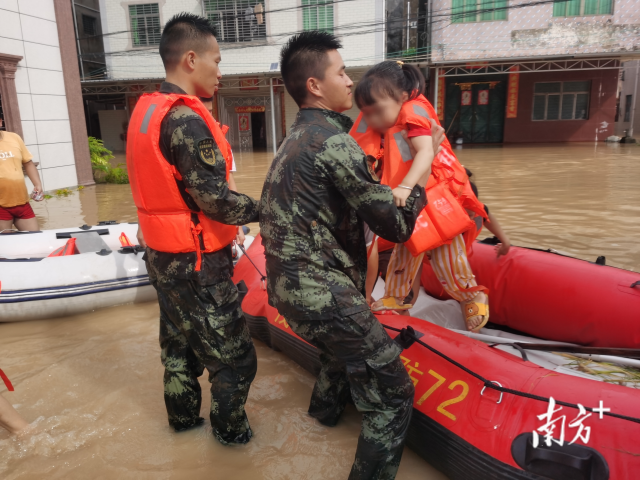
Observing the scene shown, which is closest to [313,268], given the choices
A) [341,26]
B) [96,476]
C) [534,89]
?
[96,476]

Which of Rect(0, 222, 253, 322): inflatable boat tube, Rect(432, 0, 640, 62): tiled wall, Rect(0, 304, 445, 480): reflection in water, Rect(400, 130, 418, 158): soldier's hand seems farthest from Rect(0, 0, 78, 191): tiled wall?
Rect(432, 0, 640, 62): tiled wall

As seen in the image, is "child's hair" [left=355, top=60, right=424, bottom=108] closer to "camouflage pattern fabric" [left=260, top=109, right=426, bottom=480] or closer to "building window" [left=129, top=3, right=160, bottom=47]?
"camouflage pattern fabric" [left=260, top=109, right=426, bottom=480]

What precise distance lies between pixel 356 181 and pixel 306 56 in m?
0.51

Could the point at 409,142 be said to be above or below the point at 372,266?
above

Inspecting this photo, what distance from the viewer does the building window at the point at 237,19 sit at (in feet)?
58.1

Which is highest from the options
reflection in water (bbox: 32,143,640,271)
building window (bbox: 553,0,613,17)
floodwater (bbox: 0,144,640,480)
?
building window (bbox: 553,0,613,17)

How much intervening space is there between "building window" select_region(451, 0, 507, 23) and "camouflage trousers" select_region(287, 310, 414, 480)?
1695 cm

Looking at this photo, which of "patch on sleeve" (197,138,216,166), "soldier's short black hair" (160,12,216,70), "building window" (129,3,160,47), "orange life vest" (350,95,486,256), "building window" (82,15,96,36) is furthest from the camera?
"building window" (82,15,96,36)

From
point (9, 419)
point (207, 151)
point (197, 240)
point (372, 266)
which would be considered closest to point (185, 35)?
point (207, 151)

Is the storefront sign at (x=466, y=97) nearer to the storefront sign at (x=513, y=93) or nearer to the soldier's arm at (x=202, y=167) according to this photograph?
the storefront sign at (x=513, y=93)

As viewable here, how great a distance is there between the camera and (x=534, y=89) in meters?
18.8

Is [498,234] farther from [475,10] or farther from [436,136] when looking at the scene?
[475,10]

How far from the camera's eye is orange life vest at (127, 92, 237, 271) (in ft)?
6.88

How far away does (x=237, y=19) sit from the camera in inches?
703
